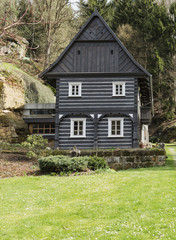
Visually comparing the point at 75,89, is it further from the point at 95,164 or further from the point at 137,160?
the point at 95,164

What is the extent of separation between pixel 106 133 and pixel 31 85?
12.4m

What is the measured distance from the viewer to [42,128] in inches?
1145

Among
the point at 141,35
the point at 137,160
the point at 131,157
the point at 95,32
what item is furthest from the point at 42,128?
the point at 141,35

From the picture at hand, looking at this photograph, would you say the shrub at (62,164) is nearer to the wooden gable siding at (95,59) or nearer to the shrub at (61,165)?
the shrub at (61,165)

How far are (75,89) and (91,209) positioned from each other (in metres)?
17.5

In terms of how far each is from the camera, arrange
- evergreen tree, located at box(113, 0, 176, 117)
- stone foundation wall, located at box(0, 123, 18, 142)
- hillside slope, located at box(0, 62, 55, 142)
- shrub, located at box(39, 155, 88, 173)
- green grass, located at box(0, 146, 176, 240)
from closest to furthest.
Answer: green grass, located at box(0, 146, 176, 240)
shrub, located at box(39, 155, 88, 173)
stone foundation wall, located at box(0, 123, 18, 142)
hillside slope, located at box(0, 62, 55, 142)
evergreen tree, located at box(113, 0, 176, 117)

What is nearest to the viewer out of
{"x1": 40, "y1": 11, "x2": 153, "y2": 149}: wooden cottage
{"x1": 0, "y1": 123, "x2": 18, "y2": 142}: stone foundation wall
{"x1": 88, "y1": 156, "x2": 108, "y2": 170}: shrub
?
{"x1": 88, "y1": 156, "x2": 108, "y2": 170}: shrub

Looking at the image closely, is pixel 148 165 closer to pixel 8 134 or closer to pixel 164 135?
pixel 8 134

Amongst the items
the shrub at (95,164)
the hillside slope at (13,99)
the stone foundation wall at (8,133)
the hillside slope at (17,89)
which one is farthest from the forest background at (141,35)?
the shrub at (95,164)

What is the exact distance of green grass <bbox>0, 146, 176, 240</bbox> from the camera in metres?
7.05

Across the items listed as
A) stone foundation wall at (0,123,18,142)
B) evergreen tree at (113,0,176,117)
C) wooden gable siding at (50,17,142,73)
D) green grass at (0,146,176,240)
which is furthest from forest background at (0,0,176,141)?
green grass at (0,146,176,240)

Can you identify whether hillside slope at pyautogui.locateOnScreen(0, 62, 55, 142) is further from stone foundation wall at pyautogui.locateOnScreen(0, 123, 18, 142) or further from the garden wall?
the garden wall

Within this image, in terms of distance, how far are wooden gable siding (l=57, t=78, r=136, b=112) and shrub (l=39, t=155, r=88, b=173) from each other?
29.2 ft

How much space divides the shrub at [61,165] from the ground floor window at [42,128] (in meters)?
12.0
